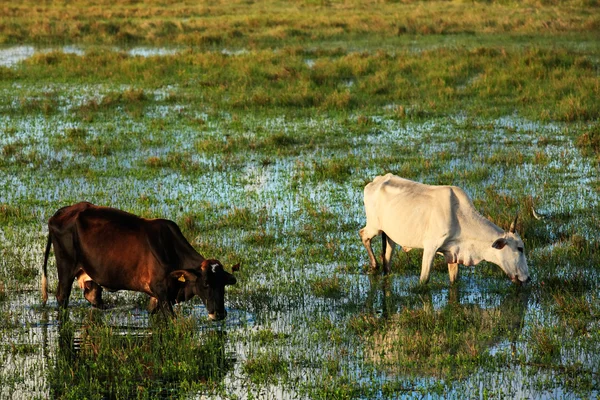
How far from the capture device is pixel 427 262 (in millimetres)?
9109

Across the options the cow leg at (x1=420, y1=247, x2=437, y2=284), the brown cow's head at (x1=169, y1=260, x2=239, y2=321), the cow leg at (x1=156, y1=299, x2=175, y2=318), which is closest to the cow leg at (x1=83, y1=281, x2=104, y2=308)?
the cow leg at (x1=156, y1=299, x2=175, y2=318)

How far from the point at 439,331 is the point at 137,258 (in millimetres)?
2552

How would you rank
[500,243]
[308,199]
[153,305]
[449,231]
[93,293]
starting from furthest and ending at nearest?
[308,199] → [449,231] → [500,243] → [93,293] → [153,305]

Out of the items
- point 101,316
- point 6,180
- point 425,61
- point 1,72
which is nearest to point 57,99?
point 1,72

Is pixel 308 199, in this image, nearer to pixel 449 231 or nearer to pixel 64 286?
pixel 449 231

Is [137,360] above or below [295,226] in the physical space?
above

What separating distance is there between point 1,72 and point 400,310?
56.5 ft

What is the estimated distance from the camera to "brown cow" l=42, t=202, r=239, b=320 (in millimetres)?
7793

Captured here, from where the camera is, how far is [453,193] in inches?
360

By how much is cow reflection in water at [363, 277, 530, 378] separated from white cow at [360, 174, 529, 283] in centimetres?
34

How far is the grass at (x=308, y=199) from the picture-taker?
23.6 ft

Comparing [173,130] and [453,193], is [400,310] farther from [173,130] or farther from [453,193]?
[173,130]

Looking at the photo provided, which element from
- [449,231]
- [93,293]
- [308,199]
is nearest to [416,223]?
[449,231]

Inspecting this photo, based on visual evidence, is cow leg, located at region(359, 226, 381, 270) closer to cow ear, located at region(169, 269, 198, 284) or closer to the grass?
the grass
